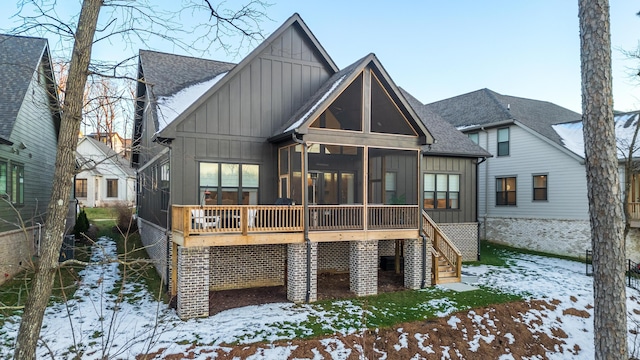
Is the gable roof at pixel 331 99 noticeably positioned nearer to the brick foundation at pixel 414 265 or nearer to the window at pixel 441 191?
the brick foundation at pixel 414 265

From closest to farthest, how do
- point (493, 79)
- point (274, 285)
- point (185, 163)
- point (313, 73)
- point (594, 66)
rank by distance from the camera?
1. point (594, 66)
2. point (185, 163)
3. point (274, 285)
4. point (313, 73)
5. point (493, 79)

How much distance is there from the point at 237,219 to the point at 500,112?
56.7 ft

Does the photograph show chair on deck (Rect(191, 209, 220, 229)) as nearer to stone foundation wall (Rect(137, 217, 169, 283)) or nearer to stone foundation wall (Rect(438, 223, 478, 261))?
stone foundation wall (Rect(137, 217, 169, 283))

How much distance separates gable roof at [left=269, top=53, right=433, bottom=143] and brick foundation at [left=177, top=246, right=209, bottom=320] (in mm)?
4206

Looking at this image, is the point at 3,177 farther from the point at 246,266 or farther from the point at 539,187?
the point at 539,187

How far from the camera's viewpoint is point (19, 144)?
543 inches

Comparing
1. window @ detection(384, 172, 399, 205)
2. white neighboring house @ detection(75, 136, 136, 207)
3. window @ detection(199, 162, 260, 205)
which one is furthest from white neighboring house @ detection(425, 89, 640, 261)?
white neighboring house @ detection(75, 136, 136, 207)

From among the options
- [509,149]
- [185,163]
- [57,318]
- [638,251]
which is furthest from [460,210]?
[57,318]

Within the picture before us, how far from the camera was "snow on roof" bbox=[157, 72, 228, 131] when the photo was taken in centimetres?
1216

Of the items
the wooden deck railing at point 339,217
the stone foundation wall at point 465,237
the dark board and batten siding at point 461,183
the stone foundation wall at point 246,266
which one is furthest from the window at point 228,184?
the stone foundation wall at point 465,237

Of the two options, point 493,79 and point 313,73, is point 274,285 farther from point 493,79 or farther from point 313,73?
point 493,79

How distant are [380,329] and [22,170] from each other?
13.5m

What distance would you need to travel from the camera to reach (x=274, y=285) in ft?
43.3

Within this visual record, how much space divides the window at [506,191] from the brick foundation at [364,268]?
40.5 ft
